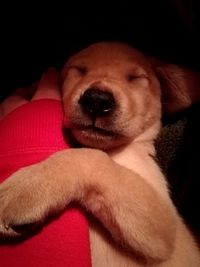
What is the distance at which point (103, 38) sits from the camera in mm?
2320

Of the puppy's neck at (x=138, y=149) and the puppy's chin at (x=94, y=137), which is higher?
the puppy's chin at (x=94, y=137)

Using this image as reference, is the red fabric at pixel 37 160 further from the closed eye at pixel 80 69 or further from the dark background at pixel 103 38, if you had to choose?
the dark background at pixel 103 38

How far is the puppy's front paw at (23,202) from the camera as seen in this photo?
1.20 metres

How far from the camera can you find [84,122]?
5.19ft

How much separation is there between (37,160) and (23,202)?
0.23 metres

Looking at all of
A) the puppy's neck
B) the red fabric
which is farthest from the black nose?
the puppy's neck

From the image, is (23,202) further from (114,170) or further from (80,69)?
(80,69)

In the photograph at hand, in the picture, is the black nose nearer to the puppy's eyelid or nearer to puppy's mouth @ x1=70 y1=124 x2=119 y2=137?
puppy's mouth @ x1=70 y1=124 x2=119 y2=137

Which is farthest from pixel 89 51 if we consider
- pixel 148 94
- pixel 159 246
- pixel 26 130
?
pixel 159 246

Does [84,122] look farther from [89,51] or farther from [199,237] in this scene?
[199,237]

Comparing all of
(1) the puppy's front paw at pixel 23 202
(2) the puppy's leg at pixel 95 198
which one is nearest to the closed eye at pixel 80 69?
(2) the puppy's leg at pixel 95 198

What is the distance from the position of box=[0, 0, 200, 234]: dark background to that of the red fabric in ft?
2.45

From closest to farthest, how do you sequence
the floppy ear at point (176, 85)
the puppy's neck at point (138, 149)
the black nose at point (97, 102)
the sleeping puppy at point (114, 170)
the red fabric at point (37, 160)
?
the red fabric at point (37, 160)
the sleeping puppy at point (114, 170)
the black nose at point (97, 102)
the puppy's neck at point (138, 149)
the floppy ear at point (176, 85)

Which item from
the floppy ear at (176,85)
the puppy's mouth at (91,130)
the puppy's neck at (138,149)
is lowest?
the puppy's neck at (138,149)
